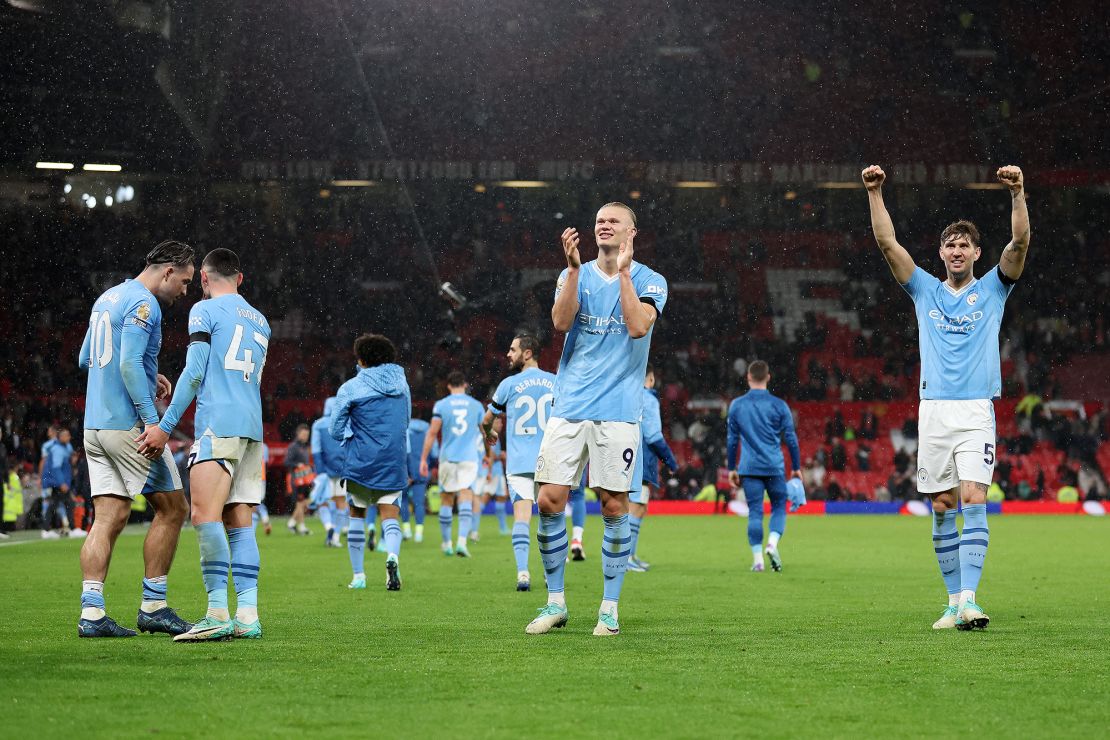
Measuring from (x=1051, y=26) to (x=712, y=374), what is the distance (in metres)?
15.3

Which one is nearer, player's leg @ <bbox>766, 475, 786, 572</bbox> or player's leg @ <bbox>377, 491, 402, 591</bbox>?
player's leg @ <bbox>377, 491, 402, 591</bbox>

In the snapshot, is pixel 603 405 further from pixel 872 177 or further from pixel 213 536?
pixel 213 536

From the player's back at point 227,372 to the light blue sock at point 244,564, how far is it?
1.83ft

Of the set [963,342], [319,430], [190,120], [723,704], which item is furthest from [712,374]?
[723,704]

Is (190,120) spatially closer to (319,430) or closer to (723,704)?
(319,430)

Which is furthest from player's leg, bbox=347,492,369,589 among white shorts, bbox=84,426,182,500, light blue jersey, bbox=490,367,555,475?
white shorts, bbox=84,426,182,500

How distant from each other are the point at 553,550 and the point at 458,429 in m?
8.75

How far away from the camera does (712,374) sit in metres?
39.6

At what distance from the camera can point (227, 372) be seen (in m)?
6.95

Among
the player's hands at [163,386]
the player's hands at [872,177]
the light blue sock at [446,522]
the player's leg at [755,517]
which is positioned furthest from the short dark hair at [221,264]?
the light blue sock at [446,522]

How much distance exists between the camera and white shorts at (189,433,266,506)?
6824 millimetres

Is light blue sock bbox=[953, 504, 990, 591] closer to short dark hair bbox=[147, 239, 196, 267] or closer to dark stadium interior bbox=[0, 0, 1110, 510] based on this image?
short dark hair bbox=[147, 239, 196, 267]

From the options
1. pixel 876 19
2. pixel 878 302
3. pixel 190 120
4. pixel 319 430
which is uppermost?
pixel 876 19

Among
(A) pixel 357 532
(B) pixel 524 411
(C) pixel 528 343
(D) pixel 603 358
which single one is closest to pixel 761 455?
(B) pixel 524 411
